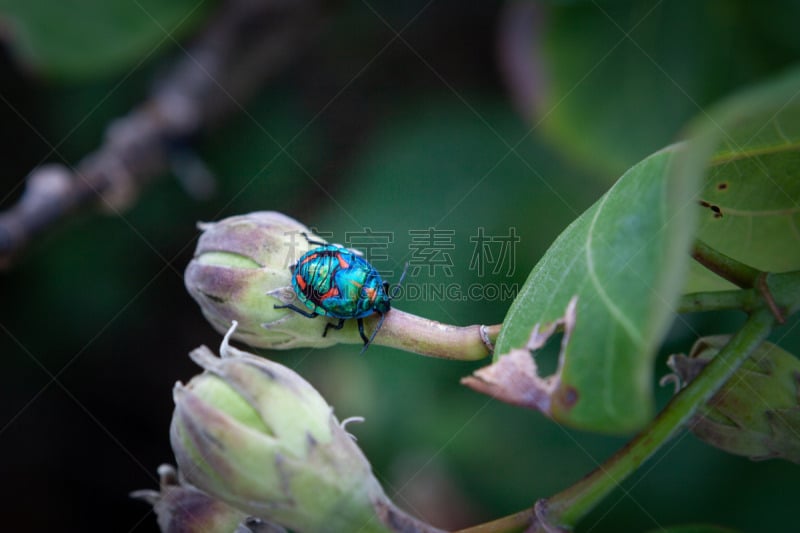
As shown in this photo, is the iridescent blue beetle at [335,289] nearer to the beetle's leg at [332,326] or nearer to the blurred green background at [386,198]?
the beetle's leg at [332,326]

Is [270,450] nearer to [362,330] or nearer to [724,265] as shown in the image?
[362,330]

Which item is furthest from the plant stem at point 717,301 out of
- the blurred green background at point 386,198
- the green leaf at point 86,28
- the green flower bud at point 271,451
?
the green leaf at point 86,28

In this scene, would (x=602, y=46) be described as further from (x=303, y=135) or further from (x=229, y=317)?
(x=229, y=317)

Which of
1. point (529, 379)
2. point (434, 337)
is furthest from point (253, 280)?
point (529, 379)

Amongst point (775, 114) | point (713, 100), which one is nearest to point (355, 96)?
point (713, 100)

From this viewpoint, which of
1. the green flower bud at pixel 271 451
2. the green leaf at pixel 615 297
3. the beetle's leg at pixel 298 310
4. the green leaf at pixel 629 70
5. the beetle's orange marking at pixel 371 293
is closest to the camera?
the green leaf at pixel 615 297
